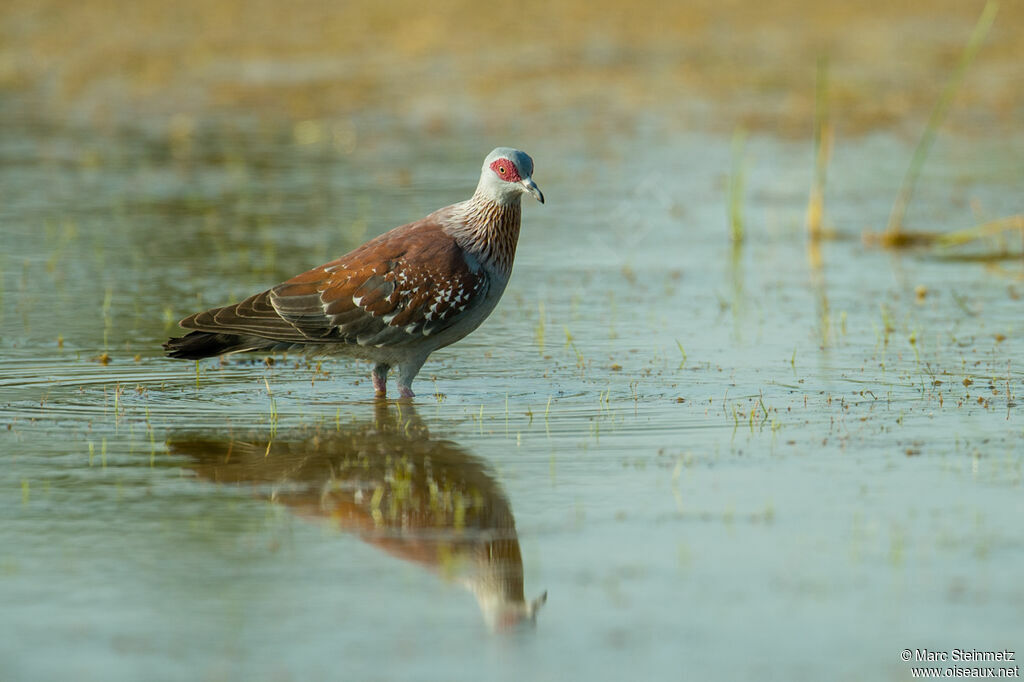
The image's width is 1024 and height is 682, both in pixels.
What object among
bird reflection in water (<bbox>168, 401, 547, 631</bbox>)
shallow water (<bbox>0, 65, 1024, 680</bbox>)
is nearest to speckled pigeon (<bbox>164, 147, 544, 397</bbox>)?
shallow water (<bbox>0, 65, 1024, 680</bbox>)

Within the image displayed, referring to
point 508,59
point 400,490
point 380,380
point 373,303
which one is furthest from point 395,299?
point 508,59

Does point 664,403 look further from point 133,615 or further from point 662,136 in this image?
point 662,136

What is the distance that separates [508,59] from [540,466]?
55.3 feet

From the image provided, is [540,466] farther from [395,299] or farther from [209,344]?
[209,344]

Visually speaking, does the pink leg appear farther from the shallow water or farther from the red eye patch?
the red eye patch

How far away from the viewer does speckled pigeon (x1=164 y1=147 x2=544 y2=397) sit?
820 cm

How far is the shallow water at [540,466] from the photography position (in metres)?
4.83

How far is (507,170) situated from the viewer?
27.8 feet

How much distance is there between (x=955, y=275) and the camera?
11.5 metres

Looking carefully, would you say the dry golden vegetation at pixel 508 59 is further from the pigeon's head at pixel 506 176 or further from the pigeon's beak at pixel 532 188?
the pigeon's beak at pixel 532 188

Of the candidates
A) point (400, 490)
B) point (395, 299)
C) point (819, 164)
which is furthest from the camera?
point (819, 164)

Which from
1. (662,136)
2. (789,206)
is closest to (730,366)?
(789,206)

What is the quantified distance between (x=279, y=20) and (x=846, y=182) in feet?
44.4

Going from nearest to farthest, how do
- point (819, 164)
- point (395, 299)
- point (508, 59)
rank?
point (395, 299), point (819, 164), point (508, 59)
